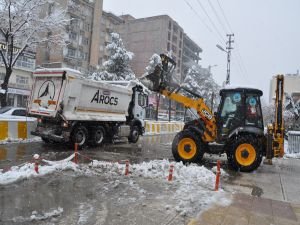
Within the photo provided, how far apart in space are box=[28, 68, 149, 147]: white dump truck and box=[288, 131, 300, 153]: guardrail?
8770 mm

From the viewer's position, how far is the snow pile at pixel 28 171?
24.9 ft

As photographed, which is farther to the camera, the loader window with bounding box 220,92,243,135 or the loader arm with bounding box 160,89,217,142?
the loader arm with bounding box 160,89,217,142

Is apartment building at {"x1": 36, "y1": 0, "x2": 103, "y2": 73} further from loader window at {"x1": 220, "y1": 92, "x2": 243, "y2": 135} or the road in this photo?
the road

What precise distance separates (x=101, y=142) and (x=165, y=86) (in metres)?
4.97

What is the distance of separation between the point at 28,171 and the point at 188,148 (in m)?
5.74

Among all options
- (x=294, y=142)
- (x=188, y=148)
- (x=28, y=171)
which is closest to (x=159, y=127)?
(x=294, y=142)

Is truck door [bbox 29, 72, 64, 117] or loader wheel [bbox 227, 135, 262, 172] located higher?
truck door [bbox 29, 72, 64, 117]

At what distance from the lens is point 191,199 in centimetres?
697

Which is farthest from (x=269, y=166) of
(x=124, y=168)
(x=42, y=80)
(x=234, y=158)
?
(x=42, y=80)

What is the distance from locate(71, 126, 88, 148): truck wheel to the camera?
13.4 meters

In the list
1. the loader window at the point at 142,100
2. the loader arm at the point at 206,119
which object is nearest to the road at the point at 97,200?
the loader arm at the point at 206,119

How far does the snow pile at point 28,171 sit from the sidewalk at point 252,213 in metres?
4.36

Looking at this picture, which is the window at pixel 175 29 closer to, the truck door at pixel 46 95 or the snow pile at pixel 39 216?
the truck door at pixel 46 95

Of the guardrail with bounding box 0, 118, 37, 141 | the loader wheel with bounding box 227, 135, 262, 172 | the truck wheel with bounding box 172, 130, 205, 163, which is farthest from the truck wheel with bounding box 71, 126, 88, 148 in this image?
the loader wheel with bounding box 227, 135, 262, 172
